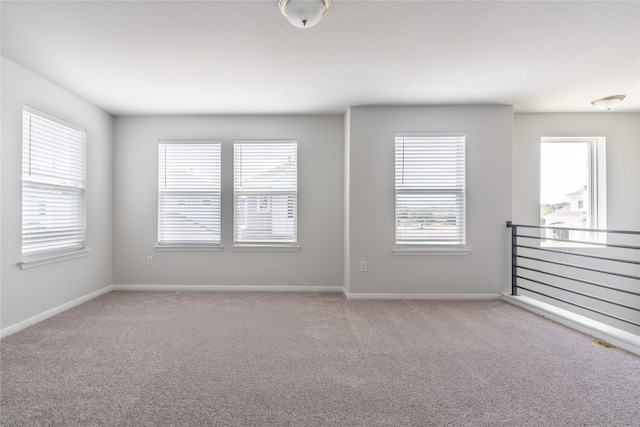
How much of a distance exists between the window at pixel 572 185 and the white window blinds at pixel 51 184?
238 inches

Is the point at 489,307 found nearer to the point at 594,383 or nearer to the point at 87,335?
the point at 594,383

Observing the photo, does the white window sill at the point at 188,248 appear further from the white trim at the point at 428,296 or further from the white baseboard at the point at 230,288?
the white trim at the point at 428,296

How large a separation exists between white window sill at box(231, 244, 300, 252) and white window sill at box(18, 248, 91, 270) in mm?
1774

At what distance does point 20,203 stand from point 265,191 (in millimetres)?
2497

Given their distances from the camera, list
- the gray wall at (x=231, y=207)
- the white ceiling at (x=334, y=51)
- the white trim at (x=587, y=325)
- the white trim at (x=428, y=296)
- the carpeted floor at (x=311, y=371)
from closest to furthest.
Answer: the carpeted floor at (x=311, y=371), the white ceiling at (x=334, y=51), the white trim at (x=587, y=325), the white trim at (x=428, y=296), the gray wall at (x=231, y=207)

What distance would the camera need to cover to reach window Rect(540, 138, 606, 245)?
14.0 feet

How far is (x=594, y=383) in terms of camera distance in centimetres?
195

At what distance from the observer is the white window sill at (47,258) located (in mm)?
2888

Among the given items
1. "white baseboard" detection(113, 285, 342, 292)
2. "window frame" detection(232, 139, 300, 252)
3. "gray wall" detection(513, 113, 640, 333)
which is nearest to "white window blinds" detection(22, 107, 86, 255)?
"white baseboard" detection(113, 285, 342, 292)

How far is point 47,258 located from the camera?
10.3ft

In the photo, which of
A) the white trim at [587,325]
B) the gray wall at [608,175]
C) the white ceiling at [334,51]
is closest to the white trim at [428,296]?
the white trim at [587,325]

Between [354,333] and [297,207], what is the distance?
201cm

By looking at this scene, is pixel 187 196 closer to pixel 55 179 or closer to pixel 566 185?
pixel 55 179

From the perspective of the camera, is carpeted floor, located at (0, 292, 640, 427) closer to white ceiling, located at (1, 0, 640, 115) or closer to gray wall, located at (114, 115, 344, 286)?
gray wall, located at (114, 115, 344, 286)
